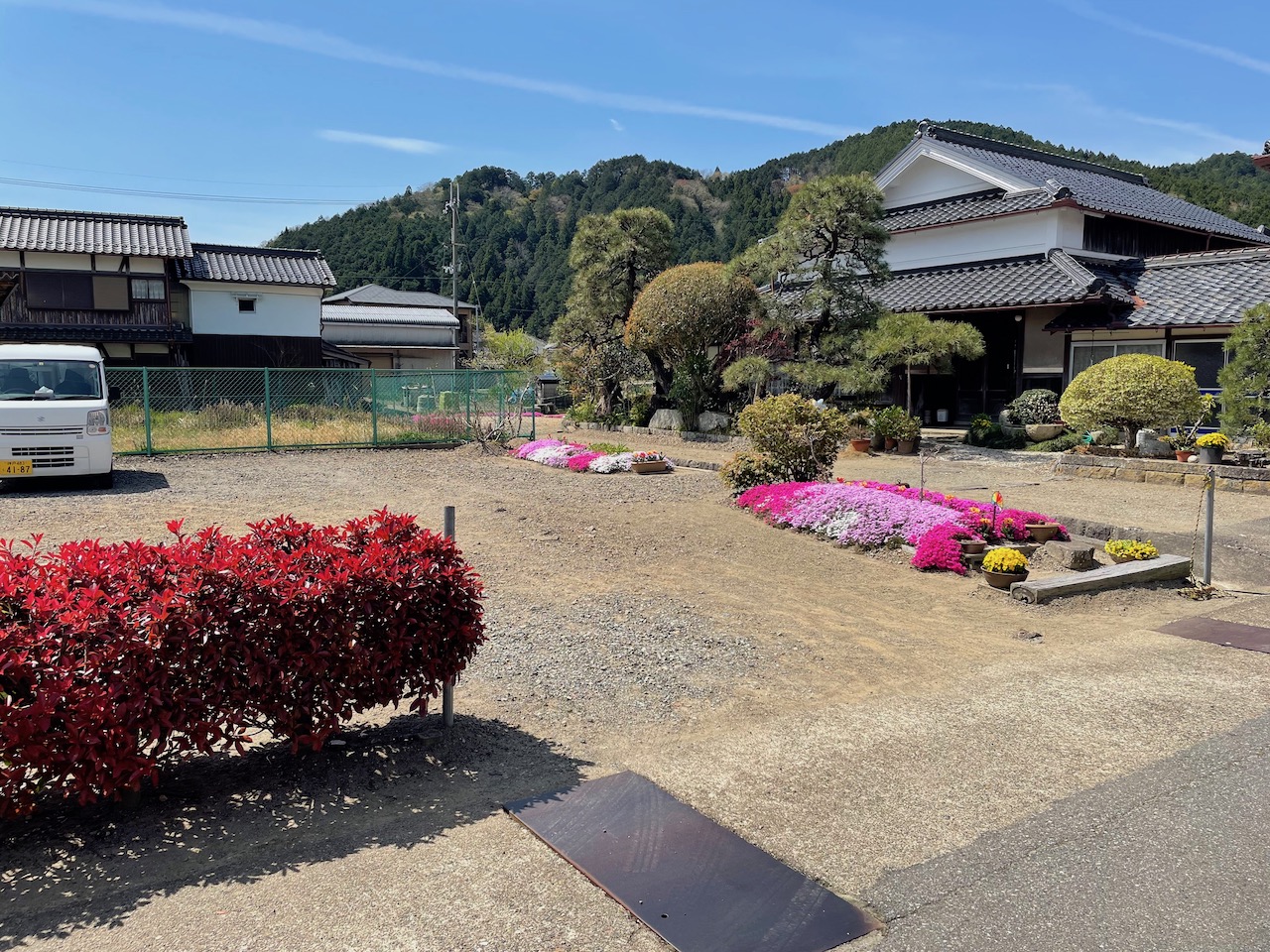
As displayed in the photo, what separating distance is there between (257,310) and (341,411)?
35.6ft

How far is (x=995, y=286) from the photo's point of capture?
20.8 meters

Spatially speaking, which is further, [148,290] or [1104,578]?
[148,290]

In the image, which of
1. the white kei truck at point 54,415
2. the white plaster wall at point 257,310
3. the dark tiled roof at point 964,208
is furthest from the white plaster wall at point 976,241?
the white kei truck at point 54,415

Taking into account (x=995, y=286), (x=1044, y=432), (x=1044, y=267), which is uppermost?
(x=1044, y=267)

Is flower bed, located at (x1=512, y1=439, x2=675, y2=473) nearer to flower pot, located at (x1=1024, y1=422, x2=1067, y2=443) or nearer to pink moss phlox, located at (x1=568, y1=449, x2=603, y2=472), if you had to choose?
pink moss phlox, located at (x1=568, y1=449, x2=603, y2=472)

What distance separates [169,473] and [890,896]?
14119 millimetres

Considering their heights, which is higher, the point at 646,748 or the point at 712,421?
the point at 712,421

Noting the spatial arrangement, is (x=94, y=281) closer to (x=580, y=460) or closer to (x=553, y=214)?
(x=580, y=460)

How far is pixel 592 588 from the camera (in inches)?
287

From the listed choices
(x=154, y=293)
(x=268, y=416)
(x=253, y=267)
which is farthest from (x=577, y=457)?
(x=253, y=267)

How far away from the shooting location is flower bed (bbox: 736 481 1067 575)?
8406mm

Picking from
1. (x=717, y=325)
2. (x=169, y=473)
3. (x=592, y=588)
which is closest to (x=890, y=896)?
(x=592, y=588)

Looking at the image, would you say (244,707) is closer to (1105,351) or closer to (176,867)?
(176,867)

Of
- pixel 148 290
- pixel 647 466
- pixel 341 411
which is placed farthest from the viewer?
pixel 148 290
